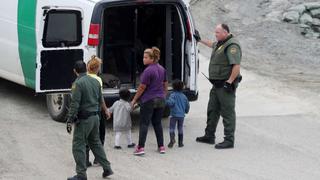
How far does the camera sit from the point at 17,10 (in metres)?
11.5

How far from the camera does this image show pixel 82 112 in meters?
8.00

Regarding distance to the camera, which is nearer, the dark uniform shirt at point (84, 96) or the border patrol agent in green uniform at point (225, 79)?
the dark uniform shirt at point (84, 96)

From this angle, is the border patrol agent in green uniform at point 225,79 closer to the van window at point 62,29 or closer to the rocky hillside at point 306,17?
the van window at point 62,29

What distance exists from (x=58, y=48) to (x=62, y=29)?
0.96 ft

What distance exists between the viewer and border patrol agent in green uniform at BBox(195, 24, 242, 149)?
9.88m

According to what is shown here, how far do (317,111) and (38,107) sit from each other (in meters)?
4.66

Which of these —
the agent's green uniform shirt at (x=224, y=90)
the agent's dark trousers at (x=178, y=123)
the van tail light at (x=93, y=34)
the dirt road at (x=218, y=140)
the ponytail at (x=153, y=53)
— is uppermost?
the van tail light at (x=93, y=34)

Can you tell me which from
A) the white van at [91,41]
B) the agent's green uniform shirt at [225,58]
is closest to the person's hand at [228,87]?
the agent's green uniform shirt at [225,58]

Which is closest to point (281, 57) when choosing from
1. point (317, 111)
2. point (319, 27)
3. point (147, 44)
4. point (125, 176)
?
point (319, 27)

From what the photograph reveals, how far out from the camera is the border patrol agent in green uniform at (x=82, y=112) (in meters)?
7.92

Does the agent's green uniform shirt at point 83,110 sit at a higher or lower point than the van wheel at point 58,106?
higher

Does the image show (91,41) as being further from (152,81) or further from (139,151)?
(139,151)

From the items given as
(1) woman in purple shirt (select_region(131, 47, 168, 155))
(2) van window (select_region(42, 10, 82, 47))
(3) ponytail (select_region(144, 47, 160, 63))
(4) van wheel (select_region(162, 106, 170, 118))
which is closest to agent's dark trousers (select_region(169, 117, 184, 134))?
(1) woman in purple shirt (select_region(131, 47, 168, 155))

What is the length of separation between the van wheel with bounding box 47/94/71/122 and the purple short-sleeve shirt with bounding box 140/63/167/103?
1882 mm
